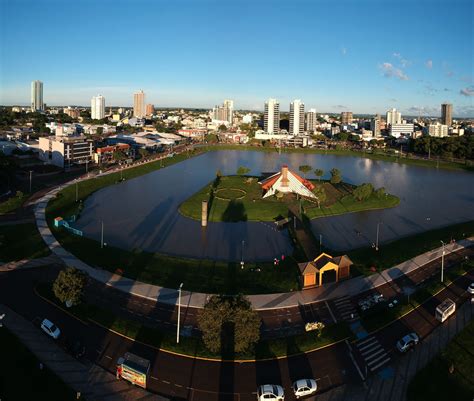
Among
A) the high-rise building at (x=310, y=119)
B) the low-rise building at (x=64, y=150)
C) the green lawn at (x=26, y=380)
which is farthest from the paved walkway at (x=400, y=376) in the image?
the high-rise building at (x=310, y=119)

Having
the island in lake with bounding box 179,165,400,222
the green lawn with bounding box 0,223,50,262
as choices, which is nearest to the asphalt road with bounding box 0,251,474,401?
the green lawn with bounding box 0,223,50,262

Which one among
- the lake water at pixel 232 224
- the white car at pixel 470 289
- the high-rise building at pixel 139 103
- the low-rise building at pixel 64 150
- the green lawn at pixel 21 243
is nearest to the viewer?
the white car at pixel 470 289

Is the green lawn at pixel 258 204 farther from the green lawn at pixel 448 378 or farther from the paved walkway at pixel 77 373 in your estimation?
the green lawn at pixel 448 378

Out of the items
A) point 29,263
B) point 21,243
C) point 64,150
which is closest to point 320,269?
point 29,263

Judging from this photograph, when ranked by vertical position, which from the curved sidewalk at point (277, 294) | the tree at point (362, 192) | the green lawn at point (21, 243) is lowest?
the curved sidewalk at point (277, 294)

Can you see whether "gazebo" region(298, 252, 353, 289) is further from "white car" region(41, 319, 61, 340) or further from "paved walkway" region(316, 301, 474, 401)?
"white car" region(41, 319, 61, 340)

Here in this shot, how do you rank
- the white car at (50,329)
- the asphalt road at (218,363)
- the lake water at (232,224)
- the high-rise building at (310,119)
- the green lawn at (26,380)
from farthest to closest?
the high-rise building at (310,119) < the lake water at (232,224) < the white car at (50,329) < the asphalt road at (218,363) < the green lawn at (26,380)
